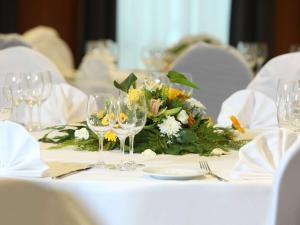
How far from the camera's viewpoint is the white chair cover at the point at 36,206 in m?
1.98

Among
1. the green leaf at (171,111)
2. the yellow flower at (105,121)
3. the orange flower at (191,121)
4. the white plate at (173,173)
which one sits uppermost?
the yellow flower at (105,121)

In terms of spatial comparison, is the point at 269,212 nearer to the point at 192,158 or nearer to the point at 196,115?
the point at 192,158

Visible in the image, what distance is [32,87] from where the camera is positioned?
9.77 feet

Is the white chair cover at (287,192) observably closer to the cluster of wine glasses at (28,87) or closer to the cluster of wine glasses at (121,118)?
the cluster of wine glasses at (121,118)

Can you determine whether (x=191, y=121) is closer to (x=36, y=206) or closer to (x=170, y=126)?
(x=170, y=126)

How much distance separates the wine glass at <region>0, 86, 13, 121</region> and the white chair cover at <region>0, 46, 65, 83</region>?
1366mm

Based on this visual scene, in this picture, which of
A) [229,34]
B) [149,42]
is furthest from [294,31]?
[149,42]

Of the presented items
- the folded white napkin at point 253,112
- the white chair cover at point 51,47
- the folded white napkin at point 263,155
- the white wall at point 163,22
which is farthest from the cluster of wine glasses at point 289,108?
the white wall at point 163,22

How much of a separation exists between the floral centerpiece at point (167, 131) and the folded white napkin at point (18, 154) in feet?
1.15

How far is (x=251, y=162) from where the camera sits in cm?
216

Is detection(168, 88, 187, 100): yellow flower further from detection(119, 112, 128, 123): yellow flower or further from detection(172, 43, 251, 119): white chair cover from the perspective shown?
detection(172, 43, 251, 119): white chair cover

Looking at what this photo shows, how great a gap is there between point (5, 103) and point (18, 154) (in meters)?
0.30

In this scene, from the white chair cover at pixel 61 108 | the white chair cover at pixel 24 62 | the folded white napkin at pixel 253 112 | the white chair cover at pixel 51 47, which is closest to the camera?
the folded white napkin at pixel 253 112

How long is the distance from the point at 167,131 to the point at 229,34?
7289 millimetres
